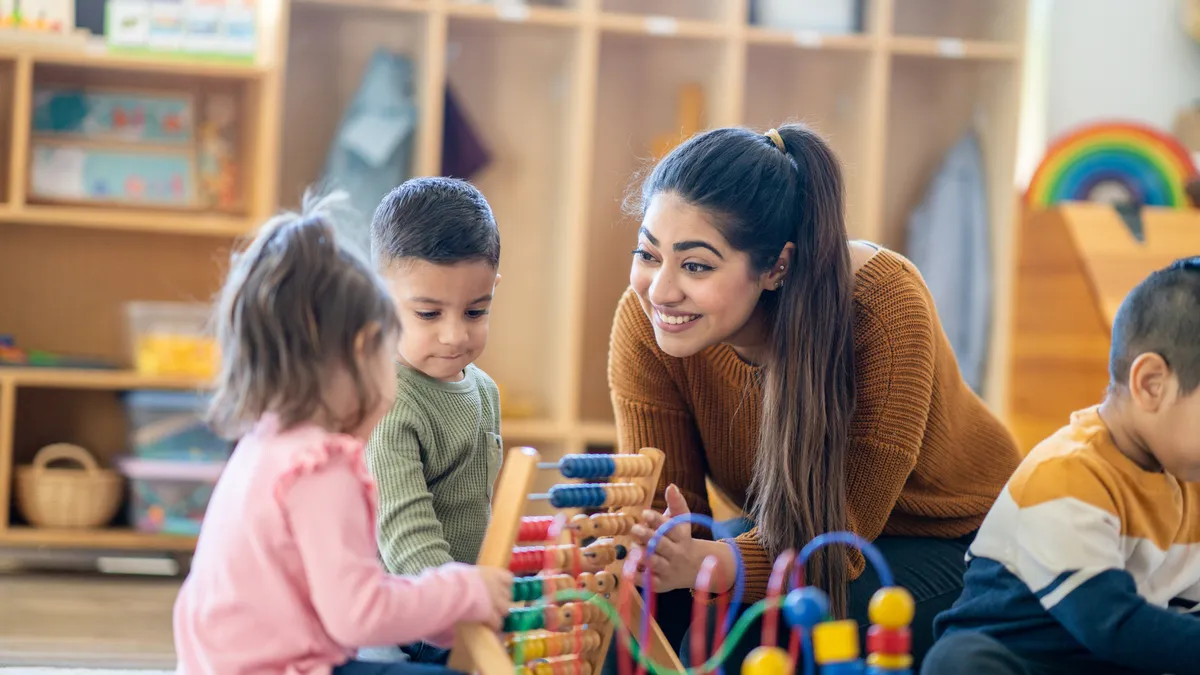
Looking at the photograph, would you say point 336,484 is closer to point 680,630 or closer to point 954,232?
point 680,630

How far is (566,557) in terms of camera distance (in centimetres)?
138

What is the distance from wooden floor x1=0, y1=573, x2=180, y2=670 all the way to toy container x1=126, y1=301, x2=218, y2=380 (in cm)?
52

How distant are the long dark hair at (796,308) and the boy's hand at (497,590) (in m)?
0.49

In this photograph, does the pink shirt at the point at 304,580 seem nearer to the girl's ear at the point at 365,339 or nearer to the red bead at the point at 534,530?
the girl's ear at the point at 365,339

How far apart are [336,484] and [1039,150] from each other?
3.25m

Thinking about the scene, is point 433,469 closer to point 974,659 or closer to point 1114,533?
point 974,659

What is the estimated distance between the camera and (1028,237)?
3.65 m

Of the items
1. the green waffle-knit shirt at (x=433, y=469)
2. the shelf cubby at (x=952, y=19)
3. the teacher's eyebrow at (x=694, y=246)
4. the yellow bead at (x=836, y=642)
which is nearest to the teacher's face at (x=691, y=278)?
the teacher's eyebrow at (x=694, y=246)

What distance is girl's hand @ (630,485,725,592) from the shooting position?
56.4 inches

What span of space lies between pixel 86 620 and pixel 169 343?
87 centimetres

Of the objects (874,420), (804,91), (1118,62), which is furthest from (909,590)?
(1118,62)

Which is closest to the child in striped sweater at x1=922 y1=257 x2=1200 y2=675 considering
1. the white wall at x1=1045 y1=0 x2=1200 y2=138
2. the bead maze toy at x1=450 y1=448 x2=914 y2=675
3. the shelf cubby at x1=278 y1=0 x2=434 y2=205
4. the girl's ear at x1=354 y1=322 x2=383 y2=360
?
the bead maze toy at x1=450 y1=448 x2=914 y2=675

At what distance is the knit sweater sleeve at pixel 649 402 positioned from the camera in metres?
1.85

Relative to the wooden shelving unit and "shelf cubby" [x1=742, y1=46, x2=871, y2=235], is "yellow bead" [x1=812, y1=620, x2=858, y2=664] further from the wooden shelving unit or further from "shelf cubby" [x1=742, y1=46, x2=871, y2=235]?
"shelf cubby" [x1=742, y1=46, x2=871, y2=235]
